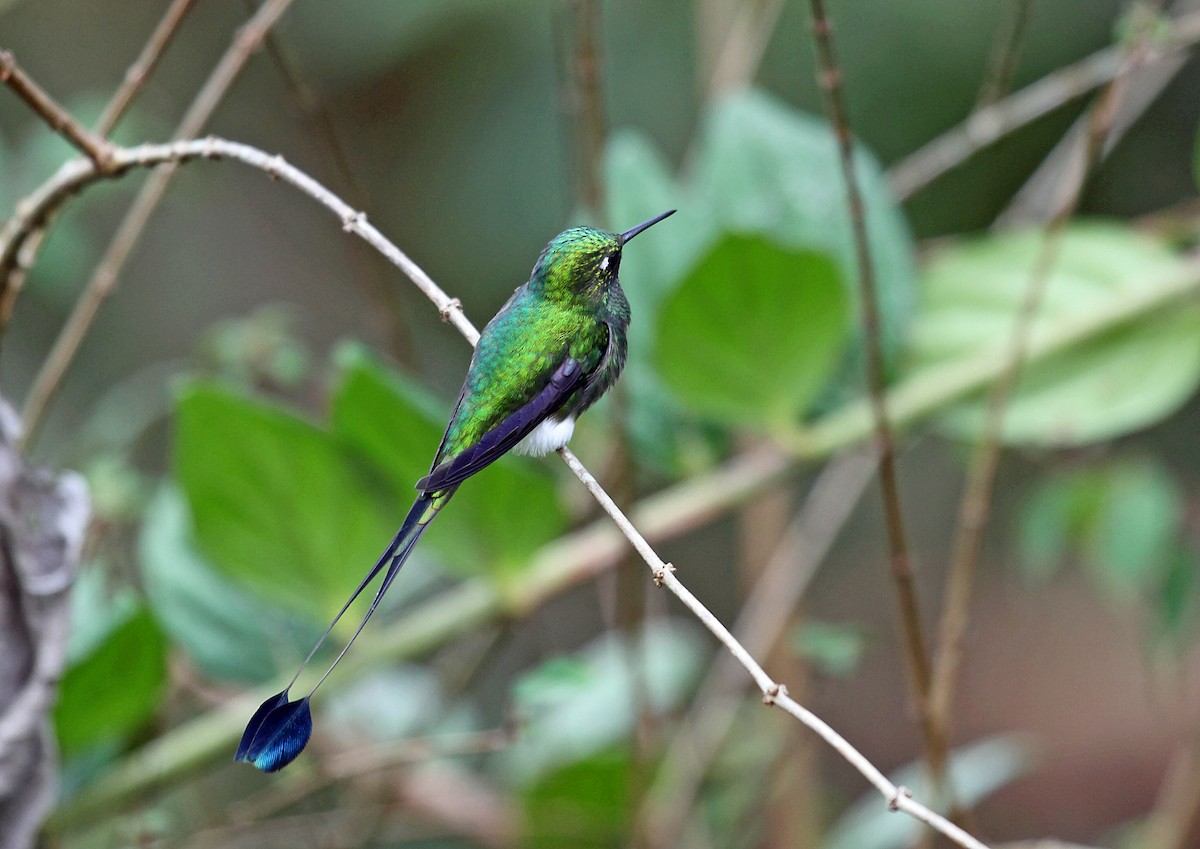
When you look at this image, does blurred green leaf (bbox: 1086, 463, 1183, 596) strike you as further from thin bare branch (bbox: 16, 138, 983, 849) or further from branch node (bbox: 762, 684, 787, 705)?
branch node (bbox: 762, 684, 787, 705)

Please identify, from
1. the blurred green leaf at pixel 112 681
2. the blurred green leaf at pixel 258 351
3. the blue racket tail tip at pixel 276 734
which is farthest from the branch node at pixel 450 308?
the blurred green leaf at pixel 258 351

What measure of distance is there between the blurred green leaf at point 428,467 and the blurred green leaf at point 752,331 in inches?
7.5

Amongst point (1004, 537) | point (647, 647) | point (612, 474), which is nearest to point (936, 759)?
point (612, 474)

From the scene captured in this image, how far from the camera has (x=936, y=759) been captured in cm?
111

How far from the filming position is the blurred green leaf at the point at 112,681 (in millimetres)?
1129

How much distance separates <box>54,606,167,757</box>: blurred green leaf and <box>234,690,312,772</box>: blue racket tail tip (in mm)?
550

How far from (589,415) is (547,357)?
24.5 inches

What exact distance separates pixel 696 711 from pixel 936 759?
0.51m

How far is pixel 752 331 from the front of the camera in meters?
1.25

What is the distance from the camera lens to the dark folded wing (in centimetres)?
74

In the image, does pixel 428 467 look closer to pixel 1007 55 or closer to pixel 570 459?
pixel 570 459

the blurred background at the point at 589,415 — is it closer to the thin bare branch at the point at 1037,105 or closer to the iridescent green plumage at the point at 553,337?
the thin bare branch at the point at 1037,105

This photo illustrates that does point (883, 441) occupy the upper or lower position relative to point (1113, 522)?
lower

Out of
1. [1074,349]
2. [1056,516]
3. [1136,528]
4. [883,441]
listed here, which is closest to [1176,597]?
[1136,528]
